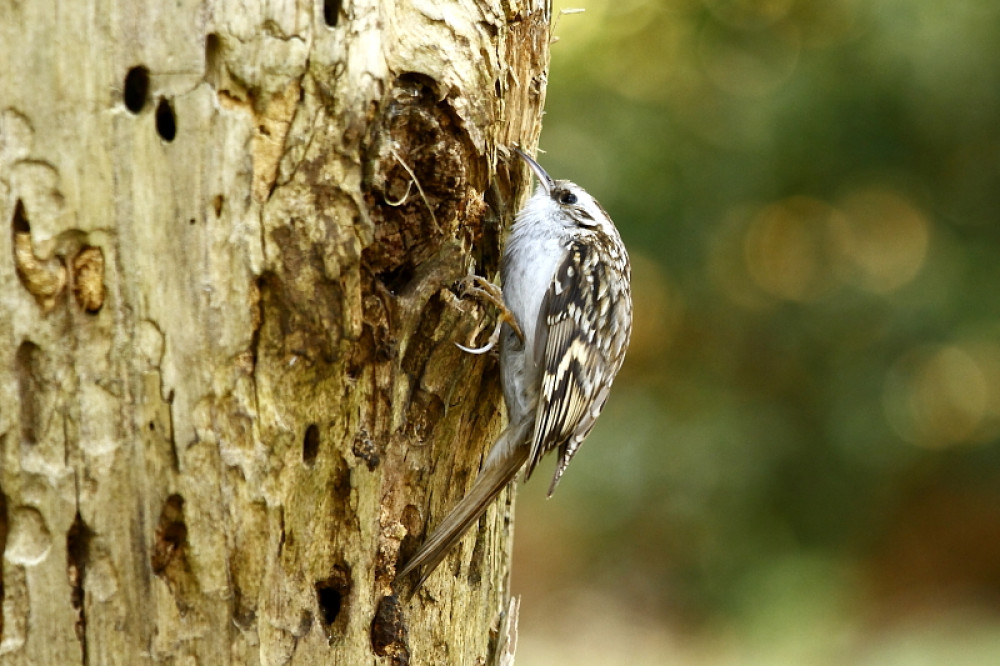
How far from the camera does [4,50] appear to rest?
1.86 metres

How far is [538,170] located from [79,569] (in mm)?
1686

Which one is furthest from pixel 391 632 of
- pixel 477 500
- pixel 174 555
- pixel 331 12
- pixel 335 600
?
pixel 331 12

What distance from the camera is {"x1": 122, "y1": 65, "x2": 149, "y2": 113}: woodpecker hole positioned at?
1.92 metres

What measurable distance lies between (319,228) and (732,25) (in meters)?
5.55

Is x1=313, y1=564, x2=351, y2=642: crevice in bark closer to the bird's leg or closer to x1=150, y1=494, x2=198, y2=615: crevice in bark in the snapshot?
x1=150, y1=494, x2=198, y2=615: crevice in bark

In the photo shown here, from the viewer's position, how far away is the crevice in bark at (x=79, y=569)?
A: 1.95 m

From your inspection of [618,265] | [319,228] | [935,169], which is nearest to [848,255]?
[935,169]

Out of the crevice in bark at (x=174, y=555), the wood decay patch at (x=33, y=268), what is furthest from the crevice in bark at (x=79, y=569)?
the wood decay patch at (x=33, y=268)

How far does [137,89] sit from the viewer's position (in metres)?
1.93

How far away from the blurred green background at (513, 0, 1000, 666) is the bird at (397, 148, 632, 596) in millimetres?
3462

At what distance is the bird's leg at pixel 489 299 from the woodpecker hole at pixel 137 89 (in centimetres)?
86

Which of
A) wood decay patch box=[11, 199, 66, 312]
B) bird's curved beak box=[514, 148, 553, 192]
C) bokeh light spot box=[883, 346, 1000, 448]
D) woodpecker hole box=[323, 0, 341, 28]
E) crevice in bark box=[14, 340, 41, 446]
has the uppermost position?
bokeh light spot box=[883, 346, 1000, 448]

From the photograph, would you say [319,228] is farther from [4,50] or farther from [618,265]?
[618,265]

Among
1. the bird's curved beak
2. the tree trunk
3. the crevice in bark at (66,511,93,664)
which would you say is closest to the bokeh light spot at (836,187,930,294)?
the bird's curved beak
